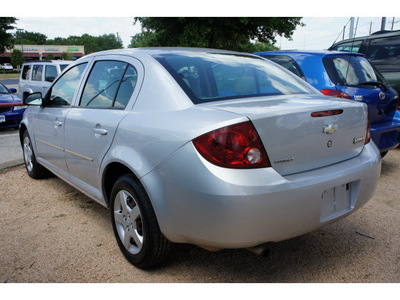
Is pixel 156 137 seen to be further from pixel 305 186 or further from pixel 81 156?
pixel 81 156

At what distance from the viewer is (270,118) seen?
83.0 inches

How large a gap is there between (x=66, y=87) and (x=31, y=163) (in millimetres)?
1623

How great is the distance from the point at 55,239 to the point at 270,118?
2184 mm

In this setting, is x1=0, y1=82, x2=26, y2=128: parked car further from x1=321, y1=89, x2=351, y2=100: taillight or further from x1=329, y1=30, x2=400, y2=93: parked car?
x1=329, y1=30, x2=400, y2=93: parked car

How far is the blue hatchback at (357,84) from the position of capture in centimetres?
448

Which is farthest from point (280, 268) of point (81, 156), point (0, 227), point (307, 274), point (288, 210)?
point (0, 227)

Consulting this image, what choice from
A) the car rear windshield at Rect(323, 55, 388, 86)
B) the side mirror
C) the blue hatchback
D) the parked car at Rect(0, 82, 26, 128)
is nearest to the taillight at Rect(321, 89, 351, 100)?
the blue hatchback

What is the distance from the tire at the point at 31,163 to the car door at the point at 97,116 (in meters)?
1.48

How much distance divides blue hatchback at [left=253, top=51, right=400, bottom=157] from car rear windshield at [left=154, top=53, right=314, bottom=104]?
62.3 inches

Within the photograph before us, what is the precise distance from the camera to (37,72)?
39.7 feet

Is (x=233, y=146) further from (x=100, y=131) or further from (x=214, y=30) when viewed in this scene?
(x=214, y=30)

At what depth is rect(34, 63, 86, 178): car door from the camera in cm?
362

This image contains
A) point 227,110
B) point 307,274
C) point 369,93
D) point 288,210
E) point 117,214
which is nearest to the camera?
point 288,210

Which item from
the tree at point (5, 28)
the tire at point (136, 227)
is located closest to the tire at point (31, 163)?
the tire at point (136, 227)
